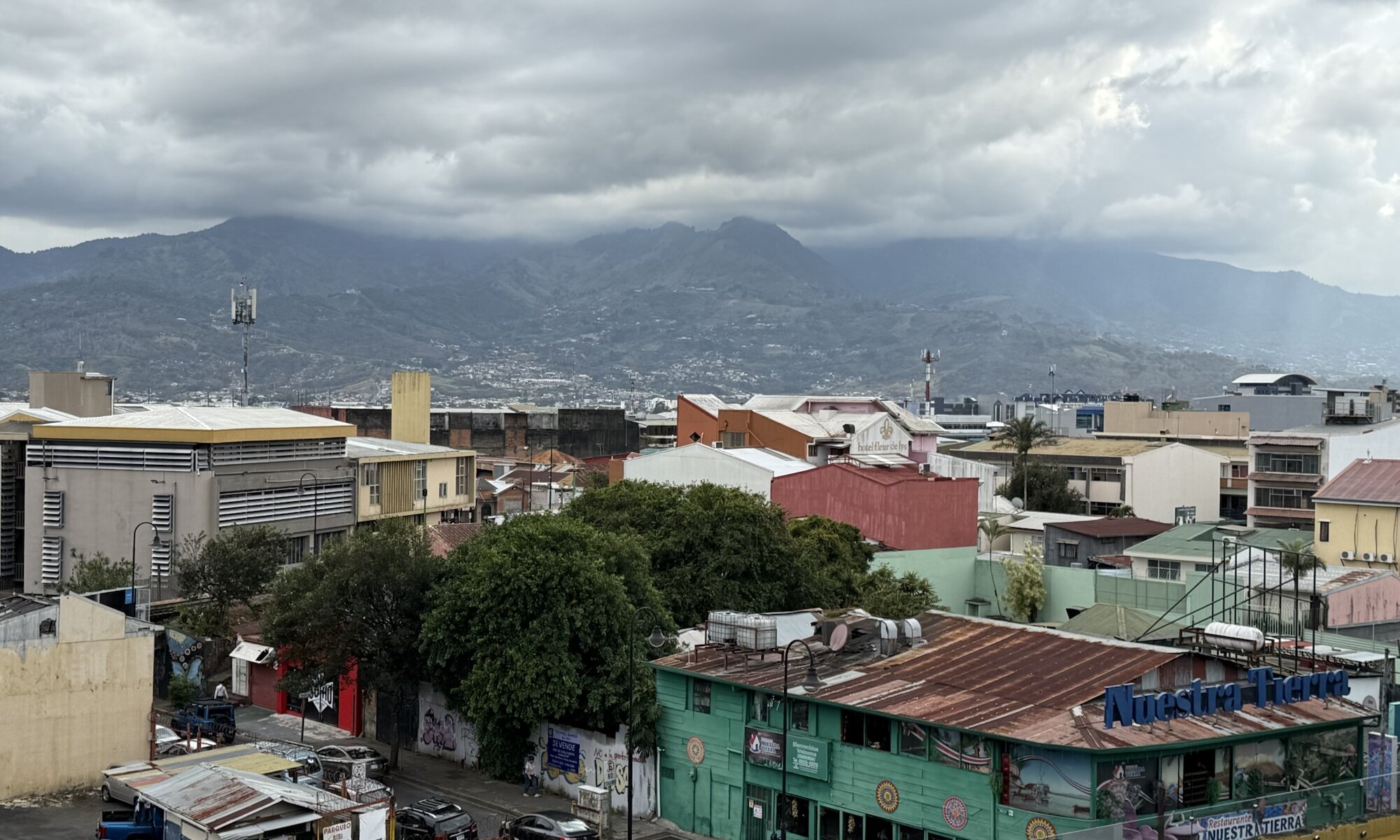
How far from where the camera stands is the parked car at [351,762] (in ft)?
138

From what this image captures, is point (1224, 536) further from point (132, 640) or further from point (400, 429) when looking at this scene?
point (400, 429)

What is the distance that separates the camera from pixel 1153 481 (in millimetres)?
118438

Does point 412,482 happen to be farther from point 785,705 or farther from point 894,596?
point 785,705

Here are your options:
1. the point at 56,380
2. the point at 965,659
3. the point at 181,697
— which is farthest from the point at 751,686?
the point at 56,380

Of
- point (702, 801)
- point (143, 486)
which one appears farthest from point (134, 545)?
point (702, 801)

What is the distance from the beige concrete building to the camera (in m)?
40.0

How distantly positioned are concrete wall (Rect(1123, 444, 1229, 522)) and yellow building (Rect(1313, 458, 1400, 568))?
4439 centimetres

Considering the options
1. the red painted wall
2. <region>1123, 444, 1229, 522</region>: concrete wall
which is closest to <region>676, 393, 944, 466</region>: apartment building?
the red painted wall

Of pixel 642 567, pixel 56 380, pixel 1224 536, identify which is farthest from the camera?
pixel 56 380

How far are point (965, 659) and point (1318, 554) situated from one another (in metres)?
43.7

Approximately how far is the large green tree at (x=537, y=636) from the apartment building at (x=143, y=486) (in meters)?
26.5

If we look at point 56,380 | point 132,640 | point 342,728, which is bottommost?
point 342,728

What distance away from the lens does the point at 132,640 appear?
140ft

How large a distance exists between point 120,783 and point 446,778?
1033 centimetres
